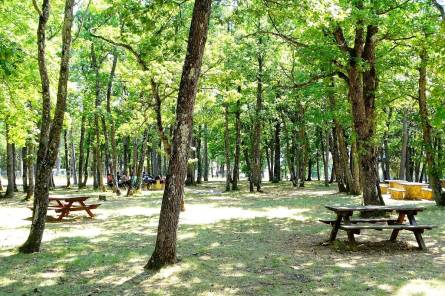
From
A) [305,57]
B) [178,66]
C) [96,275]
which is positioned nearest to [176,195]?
[96,275]

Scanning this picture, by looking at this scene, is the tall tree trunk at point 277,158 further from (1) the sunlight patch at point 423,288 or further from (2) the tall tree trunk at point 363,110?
(1) the sunlight patch at point 423,288

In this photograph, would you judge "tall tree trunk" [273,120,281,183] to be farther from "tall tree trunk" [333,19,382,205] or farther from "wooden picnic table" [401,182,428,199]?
"tall tree trunk" [333,19,382,205]

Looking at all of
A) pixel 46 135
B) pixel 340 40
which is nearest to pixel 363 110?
pixel 340 40

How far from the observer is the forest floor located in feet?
19.9

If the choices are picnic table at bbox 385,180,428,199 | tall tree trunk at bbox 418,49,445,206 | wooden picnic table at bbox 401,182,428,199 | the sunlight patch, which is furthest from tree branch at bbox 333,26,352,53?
wooden picnic table at bbox 401,182,428,199

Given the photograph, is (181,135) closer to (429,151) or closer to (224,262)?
(224,262)

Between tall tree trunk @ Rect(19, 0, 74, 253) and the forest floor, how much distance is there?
1.91 ft

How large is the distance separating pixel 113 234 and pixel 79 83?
22510 millimetres

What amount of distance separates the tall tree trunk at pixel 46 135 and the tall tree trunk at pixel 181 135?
2.57 metres

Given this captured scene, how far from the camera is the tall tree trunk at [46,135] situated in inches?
318

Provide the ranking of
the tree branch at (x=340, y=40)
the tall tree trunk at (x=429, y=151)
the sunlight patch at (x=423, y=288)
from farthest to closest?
the tall tree trunk at (x=429, y=151), the tree branch at (x=340, y=40), the sunlight patch at (x=423, y=288)

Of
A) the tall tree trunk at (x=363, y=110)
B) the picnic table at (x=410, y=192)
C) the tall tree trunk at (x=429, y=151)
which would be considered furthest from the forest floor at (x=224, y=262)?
the picnic table at (x=410, y=192)

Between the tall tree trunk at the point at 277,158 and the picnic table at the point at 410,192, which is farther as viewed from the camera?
the tall tree trunk at the point at 277,158

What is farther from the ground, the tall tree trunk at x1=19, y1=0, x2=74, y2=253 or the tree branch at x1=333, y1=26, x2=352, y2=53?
the tree branch at x1=333, y1=26, x2=352, y2=53
